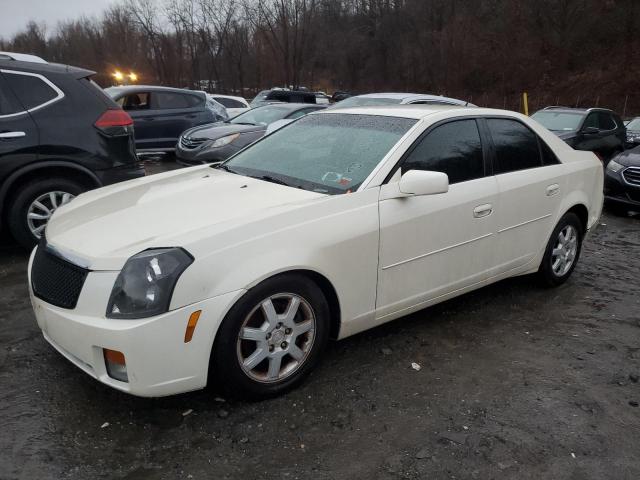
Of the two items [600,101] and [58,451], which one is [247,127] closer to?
[58,451]

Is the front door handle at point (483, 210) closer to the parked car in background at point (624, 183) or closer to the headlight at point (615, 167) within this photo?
the parked car in background at point (624, 183)

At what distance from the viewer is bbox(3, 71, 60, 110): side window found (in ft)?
16.1

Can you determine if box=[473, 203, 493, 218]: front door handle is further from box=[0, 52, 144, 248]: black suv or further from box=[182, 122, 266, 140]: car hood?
box=[182, 122, 266, 140]: car hood

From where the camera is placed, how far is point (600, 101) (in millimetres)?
32125

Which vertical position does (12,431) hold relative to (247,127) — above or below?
below

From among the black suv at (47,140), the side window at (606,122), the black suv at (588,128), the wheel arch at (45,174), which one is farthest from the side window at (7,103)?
the side window at (606,122)

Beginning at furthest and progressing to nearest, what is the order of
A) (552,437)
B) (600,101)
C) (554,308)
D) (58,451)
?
(600,101), (554,308), (552,437), (58,451)

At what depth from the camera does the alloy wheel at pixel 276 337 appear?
272cm

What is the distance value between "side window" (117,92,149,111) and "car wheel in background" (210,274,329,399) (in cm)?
949

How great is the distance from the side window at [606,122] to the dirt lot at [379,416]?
29.9 feet

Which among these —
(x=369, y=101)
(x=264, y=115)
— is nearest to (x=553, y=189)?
(x=369, y=101)

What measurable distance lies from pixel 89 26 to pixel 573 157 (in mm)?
76015

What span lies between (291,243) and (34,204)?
337cm

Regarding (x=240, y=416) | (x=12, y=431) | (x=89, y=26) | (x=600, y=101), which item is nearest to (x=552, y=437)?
(x=240, y=416)
